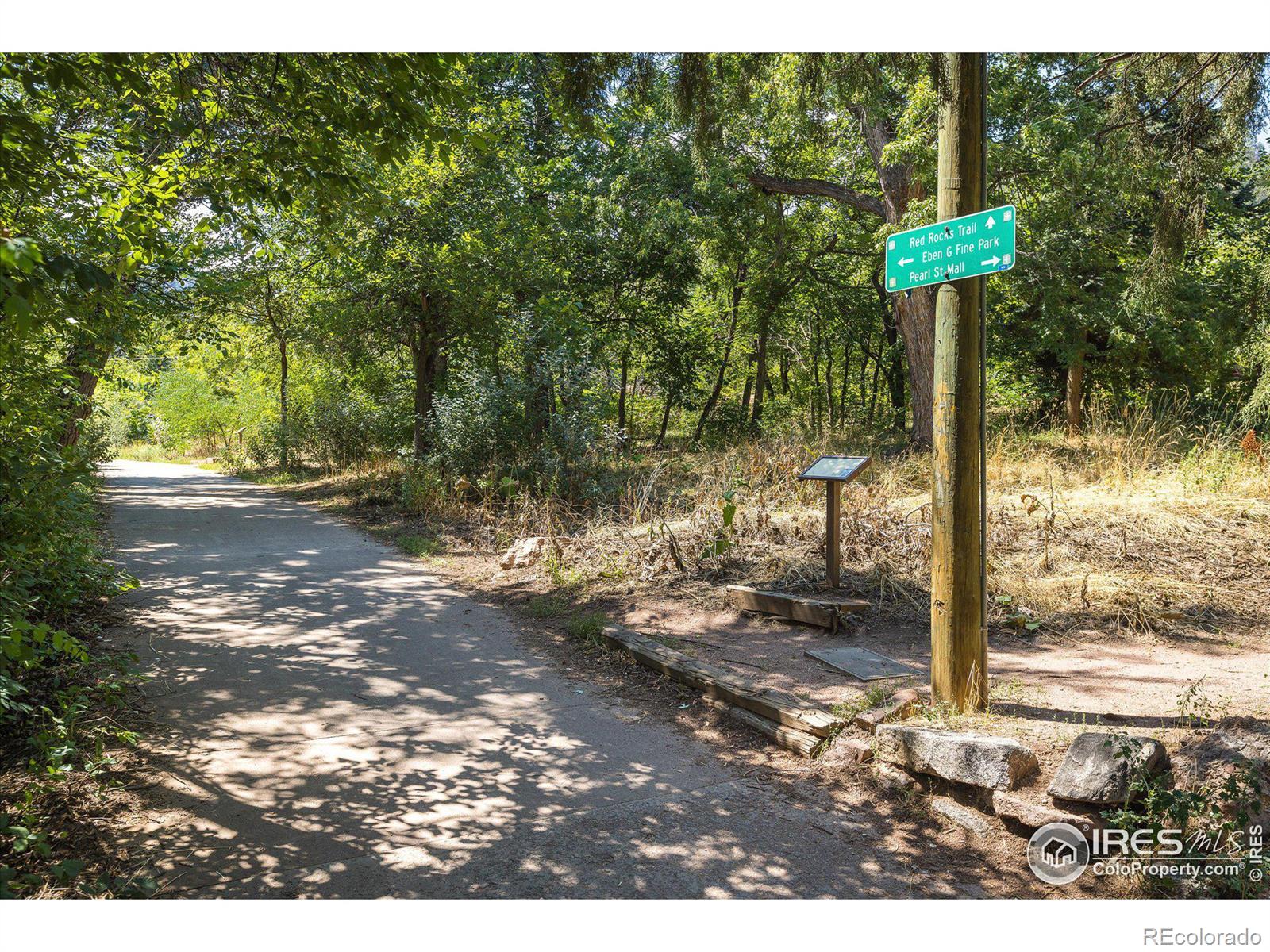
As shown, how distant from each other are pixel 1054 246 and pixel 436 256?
12.1 meters

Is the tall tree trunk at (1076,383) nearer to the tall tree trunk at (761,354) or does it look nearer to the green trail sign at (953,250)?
the tall tree trunk at (761,354)

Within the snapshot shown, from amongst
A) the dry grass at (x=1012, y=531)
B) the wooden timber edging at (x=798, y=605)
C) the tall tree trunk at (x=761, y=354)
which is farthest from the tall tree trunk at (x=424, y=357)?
the wooden timber edging at (x=798, y=605)

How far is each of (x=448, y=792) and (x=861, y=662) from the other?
314cm

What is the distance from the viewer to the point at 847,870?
11.4 ft

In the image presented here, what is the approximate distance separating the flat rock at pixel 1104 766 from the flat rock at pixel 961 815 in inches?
14.1

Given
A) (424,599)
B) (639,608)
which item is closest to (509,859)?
(639,608)

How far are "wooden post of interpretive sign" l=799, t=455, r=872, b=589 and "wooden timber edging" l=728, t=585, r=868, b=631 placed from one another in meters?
0.36

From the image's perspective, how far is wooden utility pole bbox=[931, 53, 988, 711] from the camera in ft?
14.5

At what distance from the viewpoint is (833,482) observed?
273 inches

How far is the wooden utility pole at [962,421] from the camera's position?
4.42 meters

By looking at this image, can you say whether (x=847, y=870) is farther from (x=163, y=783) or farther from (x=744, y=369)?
(x=744, y=369)
